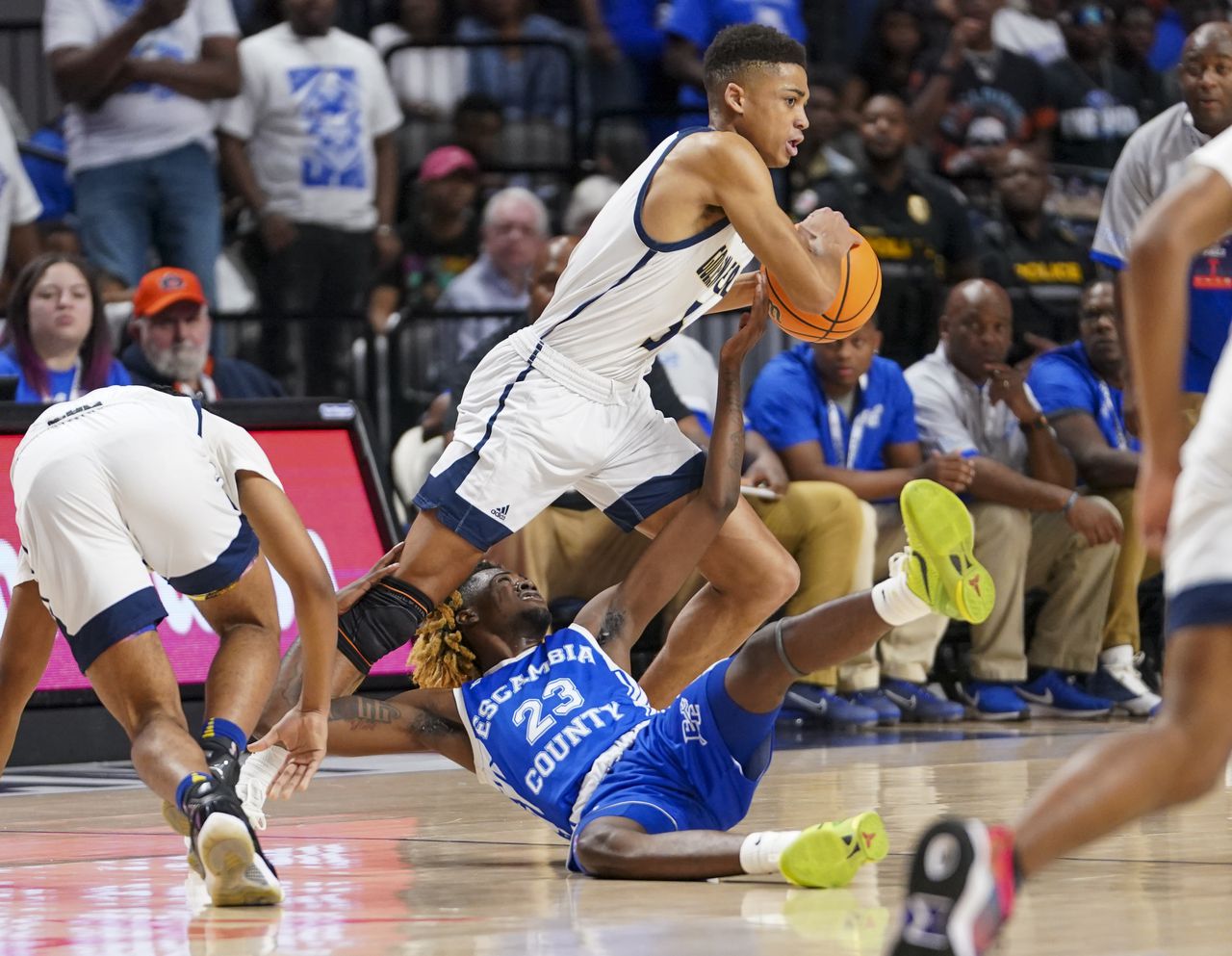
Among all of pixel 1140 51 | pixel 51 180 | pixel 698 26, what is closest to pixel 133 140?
pixel 51 180

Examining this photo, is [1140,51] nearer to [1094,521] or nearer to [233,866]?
[1094,521]

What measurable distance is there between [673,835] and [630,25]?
323 inches

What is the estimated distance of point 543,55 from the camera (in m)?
11.1

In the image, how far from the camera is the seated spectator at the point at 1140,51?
1280 centimetres

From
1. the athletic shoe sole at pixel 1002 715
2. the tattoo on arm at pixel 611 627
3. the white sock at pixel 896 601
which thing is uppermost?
the white sock at pixel 896 601

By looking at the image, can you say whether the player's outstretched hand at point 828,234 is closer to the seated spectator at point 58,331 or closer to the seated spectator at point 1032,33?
the seated spectator at point 58,331

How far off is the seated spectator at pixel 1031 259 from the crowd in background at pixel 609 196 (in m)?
0.02

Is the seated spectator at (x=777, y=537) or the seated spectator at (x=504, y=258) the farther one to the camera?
the seated spectator at (x=504, y=258)

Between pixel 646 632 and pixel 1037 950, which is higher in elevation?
pixel 1037 950

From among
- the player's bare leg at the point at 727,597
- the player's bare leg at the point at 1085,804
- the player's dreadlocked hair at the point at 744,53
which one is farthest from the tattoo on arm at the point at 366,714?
the player's bare leg at the point at 1085,804

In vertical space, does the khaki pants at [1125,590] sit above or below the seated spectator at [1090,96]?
below

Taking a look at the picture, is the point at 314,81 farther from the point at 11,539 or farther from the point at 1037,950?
the point at 1037,950

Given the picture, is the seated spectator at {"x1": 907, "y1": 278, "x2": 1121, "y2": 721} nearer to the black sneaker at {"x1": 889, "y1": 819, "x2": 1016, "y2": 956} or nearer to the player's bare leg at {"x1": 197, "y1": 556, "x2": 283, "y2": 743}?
the player's bare leg at {"x1": 197, "y1": 556, "x2": 283, "y2": 743}

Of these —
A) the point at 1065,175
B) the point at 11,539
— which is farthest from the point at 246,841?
the point at 1065,175
